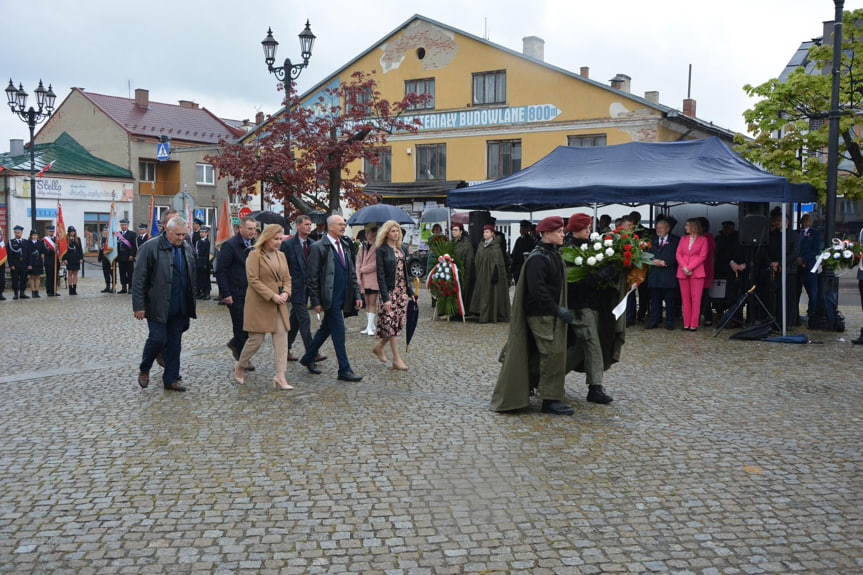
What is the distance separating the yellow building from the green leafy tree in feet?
25.7

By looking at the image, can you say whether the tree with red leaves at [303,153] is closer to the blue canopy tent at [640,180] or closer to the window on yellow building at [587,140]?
the blue canopy tent at [640,180]

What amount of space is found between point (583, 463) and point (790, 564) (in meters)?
1.86

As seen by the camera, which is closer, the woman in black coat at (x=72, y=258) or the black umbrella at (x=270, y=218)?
the black umbrella at (x=270, y=218)

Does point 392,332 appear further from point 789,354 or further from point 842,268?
point 842,268

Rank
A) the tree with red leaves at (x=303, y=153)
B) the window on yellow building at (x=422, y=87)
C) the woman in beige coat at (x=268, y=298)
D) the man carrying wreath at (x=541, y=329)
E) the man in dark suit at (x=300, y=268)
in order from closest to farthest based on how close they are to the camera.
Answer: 1. the man carrying wreath at (x=541, y=329)
2. the woman in beige coat at (x=268, y=298)
3. the man in dark suit at (x=300, y=268)
4. the tree with red leaves at (x=303, y=153)
5. the window on yellow building at (x=422, y=87)

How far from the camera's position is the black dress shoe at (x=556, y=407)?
716cm

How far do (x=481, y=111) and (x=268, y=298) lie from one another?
27635mm

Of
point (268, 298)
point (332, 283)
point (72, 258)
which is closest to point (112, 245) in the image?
point (72, 258)

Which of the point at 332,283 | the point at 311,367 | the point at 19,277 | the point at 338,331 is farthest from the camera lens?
the point at 19,277

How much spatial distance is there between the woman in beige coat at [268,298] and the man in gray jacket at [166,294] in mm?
693

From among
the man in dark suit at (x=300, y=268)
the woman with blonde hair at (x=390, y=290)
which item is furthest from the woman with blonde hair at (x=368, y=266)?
the man in dark suit at (x=300, y=268)

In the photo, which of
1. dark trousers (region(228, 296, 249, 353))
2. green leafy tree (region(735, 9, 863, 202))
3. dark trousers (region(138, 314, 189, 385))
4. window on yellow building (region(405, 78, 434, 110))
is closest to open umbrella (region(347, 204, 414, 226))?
dark trousers (region(228, 296, 249, 353))

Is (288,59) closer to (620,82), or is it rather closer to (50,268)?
(50,268)

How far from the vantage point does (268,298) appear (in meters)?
8.21
